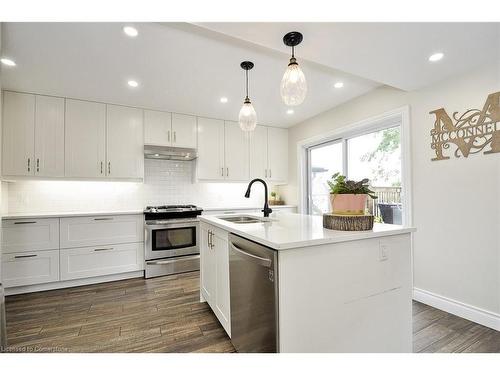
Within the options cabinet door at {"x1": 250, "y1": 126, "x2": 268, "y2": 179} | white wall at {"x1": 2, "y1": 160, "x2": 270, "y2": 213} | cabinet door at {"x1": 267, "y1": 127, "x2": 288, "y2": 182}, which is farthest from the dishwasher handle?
cabinet door at {"x1": 267, "y1": 127, "x2": 288, "y2": 182}

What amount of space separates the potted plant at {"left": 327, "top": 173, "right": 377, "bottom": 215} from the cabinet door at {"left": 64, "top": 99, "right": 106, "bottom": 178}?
3.11 m

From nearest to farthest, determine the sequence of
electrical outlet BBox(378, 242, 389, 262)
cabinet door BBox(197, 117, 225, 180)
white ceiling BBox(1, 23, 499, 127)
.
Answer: electrical outlet BBox(378, 242, 389, 262) → white ceiling BBox(1, 23, 499, 127) → cabinet door BBox(197, 117, 225, 180)

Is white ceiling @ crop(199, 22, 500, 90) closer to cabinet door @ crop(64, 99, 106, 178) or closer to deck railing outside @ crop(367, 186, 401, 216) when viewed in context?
deck railing outside @ crop(367, 186, 401, 216)

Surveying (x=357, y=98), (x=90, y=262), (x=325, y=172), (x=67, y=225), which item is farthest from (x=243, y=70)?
(x=90, y=262)

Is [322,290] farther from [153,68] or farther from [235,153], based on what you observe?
[235,153]

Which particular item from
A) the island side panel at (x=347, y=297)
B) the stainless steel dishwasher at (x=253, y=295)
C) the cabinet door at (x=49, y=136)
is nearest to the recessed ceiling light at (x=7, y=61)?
the cabinet door at (x=49, y=136)

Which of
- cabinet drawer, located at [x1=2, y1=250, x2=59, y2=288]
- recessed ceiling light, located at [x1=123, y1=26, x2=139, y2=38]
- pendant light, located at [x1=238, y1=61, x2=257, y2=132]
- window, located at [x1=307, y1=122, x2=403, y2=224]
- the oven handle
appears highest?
recessed ceiling light, located at [x1=123, y1=26, x2=139, y2=38]

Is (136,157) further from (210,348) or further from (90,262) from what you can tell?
(210,348)

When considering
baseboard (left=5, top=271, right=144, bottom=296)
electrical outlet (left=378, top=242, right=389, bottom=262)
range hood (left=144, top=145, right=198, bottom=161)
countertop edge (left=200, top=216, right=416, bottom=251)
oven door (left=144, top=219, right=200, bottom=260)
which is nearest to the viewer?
countertop edge (left=200, top=216, right=416, bottom=251)

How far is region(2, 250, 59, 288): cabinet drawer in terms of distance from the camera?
2.56m

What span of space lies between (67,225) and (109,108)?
164 cm

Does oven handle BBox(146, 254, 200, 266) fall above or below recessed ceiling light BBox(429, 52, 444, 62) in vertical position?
below

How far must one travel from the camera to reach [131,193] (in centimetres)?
360

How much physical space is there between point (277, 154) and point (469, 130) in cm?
281
